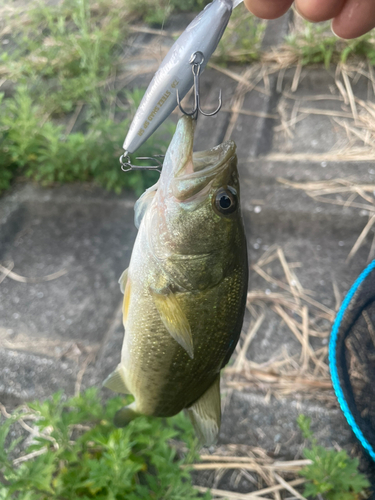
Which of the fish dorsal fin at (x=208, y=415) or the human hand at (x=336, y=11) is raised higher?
the human hand at (x=336, y=11)

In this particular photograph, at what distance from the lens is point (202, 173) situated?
3.20ft

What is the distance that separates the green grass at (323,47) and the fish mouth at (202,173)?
3100 millimetres

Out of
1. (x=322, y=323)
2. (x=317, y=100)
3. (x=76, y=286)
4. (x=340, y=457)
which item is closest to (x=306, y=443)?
(x=340, y=457)

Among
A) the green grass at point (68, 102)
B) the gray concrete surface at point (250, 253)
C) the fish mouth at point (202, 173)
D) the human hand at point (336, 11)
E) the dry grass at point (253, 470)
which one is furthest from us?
the green grass at point (68, 102)

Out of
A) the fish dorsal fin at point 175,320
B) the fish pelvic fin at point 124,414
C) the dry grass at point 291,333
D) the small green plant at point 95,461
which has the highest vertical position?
the fish dorsal fin at point 175,320

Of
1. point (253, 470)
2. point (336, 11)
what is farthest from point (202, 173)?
point (253, 470)

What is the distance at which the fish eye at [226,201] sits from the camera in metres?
0.99

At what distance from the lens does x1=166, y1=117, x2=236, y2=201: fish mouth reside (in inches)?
38.0

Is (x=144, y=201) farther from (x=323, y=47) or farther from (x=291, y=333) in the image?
(x=323, y=47)

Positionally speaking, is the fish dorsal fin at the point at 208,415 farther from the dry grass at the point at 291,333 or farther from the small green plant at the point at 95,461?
the dry grass at the point at 291,333

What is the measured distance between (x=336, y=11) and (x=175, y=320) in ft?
4.12

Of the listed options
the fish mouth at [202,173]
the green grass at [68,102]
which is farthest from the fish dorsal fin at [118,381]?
the green grass at [68,102]

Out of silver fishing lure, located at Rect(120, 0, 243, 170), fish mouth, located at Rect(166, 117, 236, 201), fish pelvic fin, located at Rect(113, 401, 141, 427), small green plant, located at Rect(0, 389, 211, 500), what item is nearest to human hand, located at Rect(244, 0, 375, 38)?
silver fishing lure, located at Rect(120, 0, 243, 170)

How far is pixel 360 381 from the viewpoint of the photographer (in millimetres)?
1910
